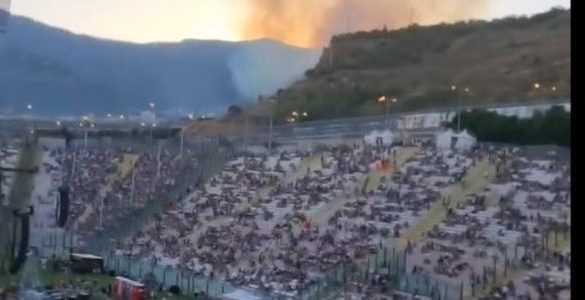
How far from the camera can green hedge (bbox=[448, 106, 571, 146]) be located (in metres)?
1.85

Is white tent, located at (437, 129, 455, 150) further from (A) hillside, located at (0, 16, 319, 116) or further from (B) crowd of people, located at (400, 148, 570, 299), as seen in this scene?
(A) hillside, located at (0, 16, 319, 116)

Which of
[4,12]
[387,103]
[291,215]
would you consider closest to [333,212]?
[291,215]

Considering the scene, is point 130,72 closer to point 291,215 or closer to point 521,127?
point 291,215

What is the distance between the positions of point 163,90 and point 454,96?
85cm

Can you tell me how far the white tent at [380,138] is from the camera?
2.07 m

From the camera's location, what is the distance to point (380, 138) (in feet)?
6.83

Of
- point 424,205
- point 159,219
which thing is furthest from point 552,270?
point 159,219

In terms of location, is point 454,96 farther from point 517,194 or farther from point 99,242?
point 99,242

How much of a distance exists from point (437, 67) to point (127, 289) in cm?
97

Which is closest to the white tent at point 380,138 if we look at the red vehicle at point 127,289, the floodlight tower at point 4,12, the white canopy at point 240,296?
the white canopy at point 240,296

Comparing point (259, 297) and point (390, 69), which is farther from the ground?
point (390, 69)

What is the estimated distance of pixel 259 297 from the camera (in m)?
2.20

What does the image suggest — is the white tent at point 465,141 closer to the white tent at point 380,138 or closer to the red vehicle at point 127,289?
the white tent at point 380,138

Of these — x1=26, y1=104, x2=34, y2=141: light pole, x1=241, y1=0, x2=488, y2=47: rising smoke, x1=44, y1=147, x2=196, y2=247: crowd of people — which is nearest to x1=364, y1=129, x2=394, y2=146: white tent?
x1=241, y1=0, x2=488, y2=47: rising smoke
